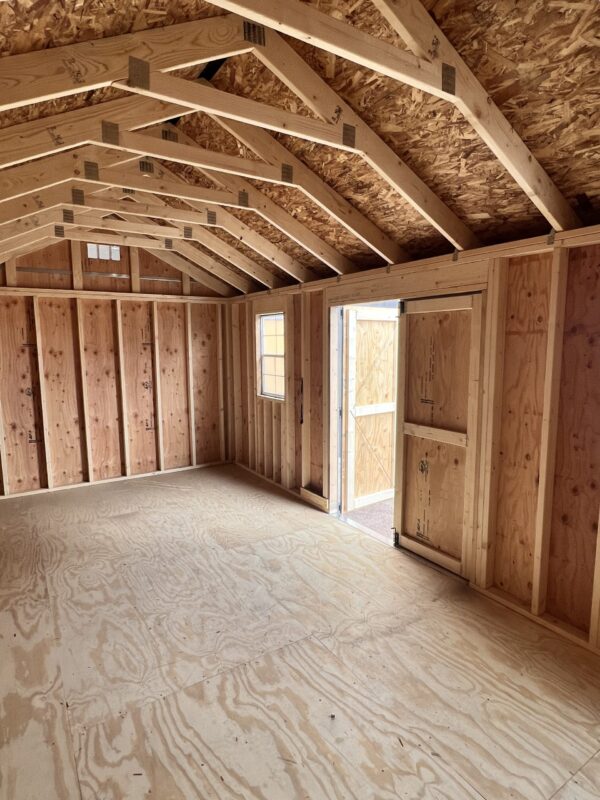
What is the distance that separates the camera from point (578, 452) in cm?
267

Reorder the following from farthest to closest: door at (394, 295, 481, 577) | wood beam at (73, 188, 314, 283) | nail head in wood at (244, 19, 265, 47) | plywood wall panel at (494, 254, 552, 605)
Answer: wood beam at (73, 188, 314, 283) → door at (394, 295, 481, 577) → plywood wall panel at (494, 254, 552, 605) → nail head in wood at (244, 19, 265, 47)

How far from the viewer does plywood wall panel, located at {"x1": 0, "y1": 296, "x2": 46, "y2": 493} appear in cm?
527

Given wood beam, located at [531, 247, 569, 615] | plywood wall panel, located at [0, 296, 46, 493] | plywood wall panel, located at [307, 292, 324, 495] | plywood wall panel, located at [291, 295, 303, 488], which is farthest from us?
plywood wall panel, located at [0, 296, 46, 493]

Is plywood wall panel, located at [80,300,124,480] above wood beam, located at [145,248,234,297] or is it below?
below

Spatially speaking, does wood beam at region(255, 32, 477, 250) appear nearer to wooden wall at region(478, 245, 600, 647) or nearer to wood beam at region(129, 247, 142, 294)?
wooden wall at region(478, 245, 600, 647)

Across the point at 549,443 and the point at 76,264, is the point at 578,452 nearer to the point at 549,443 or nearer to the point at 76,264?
the point at 549,443

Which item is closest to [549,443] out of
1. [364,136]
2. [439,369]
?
[439,369]

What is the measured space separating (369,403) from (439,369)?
5.27ft

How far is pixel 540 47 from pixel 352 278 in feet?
7.80

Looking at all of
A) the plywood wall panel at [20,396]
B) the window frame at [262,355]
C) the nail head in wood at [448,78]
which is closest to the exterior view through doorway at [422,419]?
the window frame at [262,355]

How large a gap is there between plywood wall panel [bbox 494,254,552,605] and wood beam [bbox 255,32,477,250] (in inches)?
20.0

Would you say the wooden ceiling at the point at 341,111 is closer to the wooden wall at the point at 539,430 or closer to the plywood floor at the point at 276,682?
the wooden wall at the point at 539,430

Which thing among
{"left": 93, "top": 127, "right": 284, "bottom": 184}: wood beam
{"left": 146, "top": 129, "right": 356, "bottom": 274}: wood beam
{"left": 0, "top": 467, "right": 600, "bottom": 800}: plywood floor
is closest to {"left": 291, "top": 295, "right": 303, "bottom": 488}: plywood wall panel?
{"left": 146, "top": 129, "right": 356, "bottom": 274}: wood beam

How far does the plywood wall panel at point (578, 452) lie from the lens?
2.56 m
